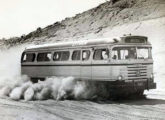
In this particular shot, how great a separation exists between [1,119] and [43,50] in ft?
22.4

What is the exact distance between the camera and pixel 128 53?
12.7 m

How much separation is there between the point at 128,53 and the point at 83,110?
2926 mm

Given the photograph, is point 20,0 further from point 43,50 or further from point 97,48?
point 43,50

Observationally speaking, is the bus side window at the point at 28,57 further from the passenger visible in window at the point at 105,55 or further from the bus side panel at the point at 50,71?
the passenger visible in window at the point at 105,55

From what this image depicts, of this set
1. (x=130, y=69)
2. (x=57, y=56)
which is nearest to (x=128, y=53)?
(x=130, y=69)

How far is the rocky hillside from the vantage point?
117 ft

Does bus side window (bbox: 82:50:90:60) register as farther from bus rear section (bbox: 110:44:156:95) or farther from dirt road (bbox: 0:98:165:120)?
dirt road (bbox: 0:98:165:120)

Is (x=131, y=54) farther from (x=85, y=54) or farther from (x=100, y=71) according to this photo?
(x=85, y=54)

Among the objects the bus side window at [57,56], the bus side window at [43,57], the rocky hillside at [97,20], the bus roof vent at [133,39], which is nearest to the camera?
the bus roof vent at [133,39]

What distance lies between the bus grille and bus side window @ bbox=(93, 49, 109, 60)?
897 millimetres

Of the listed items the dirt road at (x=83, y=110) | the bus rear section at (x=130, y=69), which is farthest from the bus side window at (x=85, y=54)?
the dirt road at (x=83, y=110)

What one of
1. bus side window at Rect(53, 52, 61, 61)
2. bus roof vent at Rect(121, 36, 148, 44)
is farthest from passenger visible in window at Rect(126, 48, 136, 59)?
bus side window at Rect(53, 52, 61, 61)

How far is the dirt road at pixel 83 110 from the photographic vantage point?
9672mm

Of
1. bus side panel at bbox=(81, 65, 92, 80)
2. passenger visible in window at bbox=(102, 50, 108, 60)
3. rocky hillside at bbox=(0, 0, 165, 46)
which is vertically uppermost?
rocky hillside at bbox=(0, 0, 165, 46)
